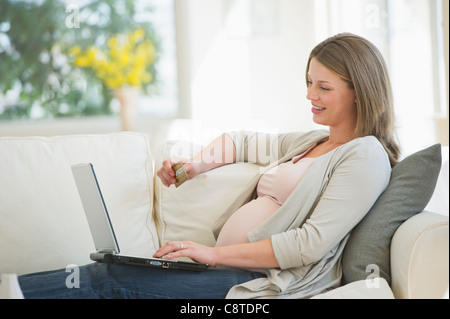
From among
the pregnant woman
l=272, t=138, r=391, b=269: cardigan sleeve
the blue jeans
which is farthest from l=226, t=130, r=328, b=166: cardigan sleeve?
the blue jeans

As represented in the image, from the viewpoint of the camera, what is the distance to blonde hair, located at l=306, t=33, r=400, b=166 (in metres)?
1.52

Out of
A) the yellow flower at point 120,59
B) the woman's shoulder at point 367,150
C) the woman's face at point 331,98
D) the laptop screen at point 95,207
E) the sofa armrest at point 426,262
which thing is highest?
the yellow flower at point 120,59

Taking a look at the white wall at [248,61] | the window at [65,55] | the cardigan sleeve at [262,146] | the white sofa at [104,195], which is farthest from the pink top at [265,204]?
the window at [65,55]

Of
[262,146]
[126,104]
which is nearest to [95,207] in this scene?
[262,146]

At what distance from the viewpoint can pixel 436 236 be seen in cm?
124

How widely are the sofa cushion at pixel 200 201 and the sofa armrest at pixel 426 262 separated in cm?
62

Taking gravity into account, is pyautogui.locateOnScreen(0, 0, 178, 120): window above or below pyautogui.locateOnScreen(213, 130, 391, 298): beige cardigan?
above

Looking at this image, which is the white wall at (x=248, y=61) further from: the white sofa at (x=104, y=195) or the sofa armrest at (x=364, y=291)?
the sofa armrest at (x=364, y=291)

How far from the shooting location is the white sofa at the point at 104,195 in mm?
1646

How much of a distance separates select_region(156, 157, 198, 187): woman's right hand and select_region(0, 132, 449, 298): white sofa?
42mm

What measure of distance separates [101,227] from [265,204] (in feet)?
1.55

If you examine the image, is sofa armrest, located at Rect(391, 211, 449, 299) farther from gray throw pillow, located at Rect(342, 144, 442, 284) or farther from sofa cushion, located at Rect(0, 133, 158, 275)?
sofa cushion, located at Rect(0, 133, 158, 275)

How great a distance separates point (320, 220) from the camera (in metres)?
1.34
